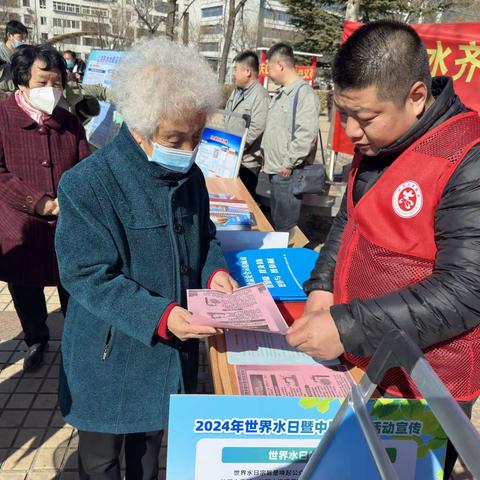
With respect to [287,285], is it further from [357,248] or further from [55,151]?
[55,151]

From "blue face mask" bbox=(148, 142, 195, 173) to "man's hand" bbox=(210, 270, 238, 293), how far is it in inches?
16.4

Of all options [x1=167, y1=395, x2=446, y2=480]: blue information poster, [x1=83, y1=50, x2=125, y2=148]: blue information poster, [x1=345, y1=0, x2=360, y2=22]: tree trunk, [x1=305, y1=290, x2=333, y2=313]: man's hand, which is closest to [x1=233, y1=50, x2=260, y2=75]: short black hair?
[x1=83, y1=50, x2=125, y2=148]: blue information poster

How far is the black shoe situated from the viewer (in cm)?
291

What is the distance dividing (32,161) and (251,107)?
2963 millimetres

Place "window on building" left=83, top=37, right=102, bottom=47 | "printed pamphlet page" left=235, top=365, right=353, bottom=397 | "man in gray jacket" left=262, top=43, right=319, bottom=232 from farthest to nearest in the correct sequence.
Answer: "window on building" left=83, top=37, right=102, bottom=47 < "man in gray jacket" left=262, top=43, right=319, bottom=232 < "printed pamphlet page" left=235, top=365, right=353, bottom=397

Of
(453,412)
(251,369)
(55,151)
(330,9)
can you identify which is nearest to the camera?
(453,412)

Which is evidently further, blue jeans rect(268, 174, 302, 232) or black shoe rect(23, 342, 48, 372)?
blue jeans rect(268, 174, 302, 232)

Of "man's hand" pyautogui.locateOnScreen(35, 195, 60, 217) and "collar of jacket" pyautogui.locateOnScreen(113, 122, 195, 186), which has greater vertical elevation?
"collar of jacket" pyautogui.locateOnScreen(113, 122, 195, 186)

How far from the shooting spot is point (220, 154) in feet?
14.0

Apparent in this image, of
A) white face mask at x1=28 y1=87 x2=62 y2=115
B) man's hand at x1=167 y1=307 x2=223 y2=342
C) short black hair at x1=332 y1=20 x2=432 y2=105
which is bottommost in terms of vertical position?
man's hand at x1=167 y1=307 x2=223 y2=342

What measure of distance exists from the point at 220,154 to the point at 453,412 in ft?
12.3

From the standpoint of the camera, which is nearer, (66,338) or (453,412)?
(453,412)

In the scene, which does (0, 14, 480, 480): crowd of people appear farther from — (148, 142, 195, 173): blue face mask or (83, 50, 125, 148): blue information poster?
(83, 50, 125, 148): blue information poster

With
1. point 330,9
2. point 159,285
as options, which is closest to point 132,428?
point 159,285
